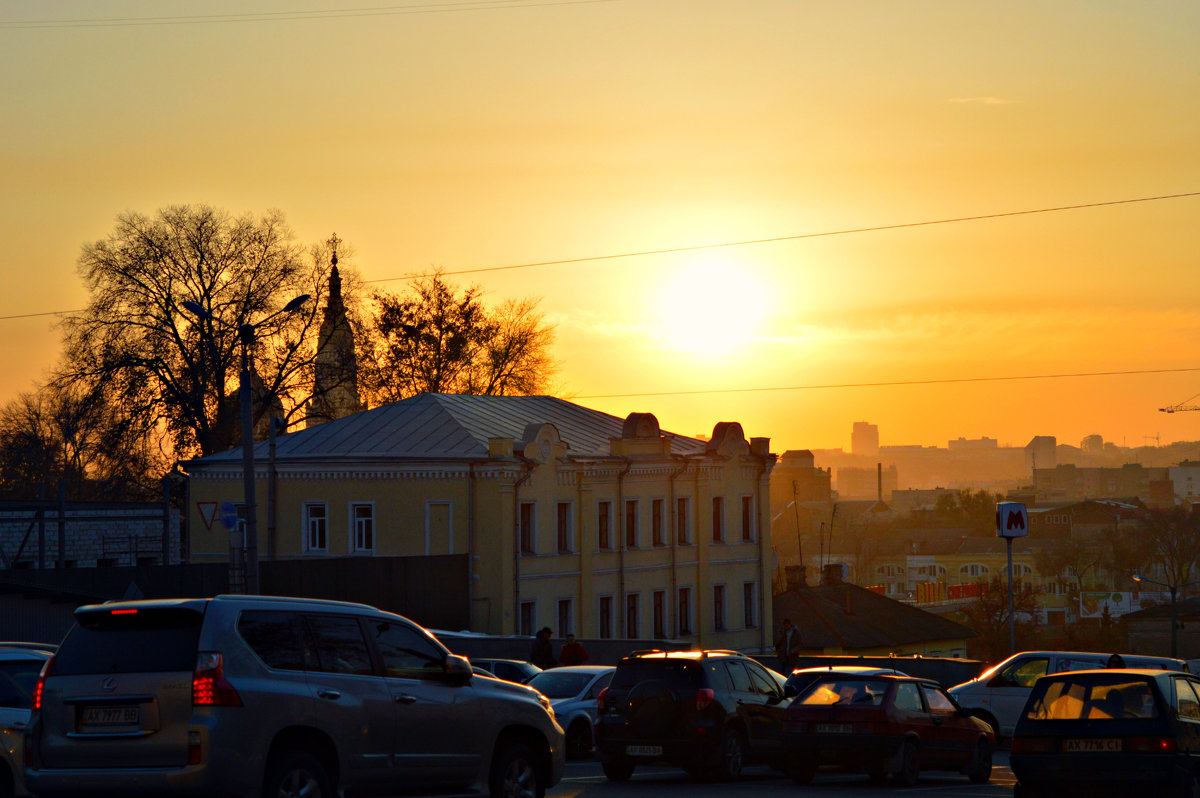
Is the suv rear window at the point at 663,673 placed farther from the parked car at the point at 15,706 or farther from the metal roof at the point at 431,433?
the metal roof at the point at 431,433

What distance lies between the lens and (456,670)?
1202 centimetres

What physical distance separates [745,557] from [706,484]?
4.30 meters

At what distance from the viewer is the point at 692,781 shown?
1795 centimetres

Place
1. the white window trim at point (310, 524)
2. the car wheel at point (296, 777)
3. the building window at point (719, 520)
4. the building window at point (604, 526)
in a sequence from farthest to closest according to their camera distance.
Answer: the building window at point (719, 520)
the building window at point (604, 526)
the white window trim at point (310, 524)
the car wheel at point (296, 777)

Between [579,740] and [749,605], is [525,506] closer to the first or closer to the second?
[749,605]

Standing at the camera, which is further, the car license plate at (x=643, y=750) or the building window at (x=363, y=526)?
the building window at (x=363, y=526)

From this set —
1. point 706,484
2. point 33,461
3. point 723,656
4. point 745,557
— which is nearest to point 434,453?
point 706,484

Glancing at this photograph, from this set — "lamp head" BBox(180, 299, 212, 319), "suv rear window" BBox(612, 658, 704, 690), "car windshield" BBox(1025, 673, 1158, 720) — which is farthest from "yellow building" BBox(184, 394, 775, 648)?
"car windshield" BBox(1025, 673, 1158, 720)

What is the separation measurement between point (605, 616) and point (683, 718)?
31.2m

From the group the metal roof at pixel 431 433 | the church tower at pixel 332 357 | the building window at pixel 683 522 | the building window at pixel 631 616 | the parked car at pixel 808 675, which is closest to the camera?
the parked car at pixel 808 675

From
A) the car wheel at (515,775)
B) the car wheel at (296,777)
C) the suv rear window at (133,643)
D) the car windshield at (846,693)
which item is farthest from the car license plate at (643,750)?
the suv rear window at (133,643)

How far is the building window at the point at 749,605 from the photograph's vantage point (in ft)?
186

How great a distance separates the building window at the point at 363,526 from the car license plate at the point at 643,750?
28044mm

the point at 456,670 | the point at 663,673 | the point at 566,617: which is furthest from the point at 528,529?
the point at 456,670
